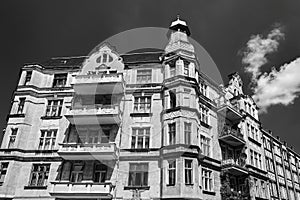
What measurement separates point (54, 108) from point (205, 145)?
16860mm

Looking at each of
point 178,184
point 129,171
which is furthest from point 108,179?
point 178,184

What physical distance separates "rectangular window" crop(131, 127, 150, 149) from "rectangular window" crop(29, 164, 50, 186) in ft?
28.7

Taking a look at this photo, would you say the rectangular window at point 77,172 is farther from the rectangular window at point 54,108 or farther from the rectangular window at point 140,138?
the rectangular window at point 54,108

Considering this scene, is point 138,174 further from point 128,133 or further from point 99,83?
point 99,83

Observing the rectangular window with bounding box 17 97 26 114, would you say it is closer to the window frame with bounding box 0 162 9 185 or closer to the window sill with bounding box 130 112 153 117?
the window frame with bounding box 0 162 9 185

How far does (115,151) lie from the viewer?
24109 millimetres

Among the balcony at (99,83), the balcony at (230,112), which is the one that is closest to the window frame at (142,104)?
the balcony at (99,83)

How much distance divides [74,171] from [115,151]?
4671 millimetres

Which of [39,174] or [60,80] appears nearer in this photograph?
[39,174]

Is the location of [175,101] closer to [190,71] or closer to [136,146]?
[190,71]

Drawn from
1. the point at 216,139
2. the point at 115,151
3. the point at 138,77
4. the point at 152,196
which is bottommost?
the point at 152,196

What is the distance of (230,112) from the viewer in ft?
102

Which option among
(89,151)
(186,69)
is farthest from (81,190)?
(186,69)

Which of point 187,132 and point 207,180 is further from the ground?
point 187,132
